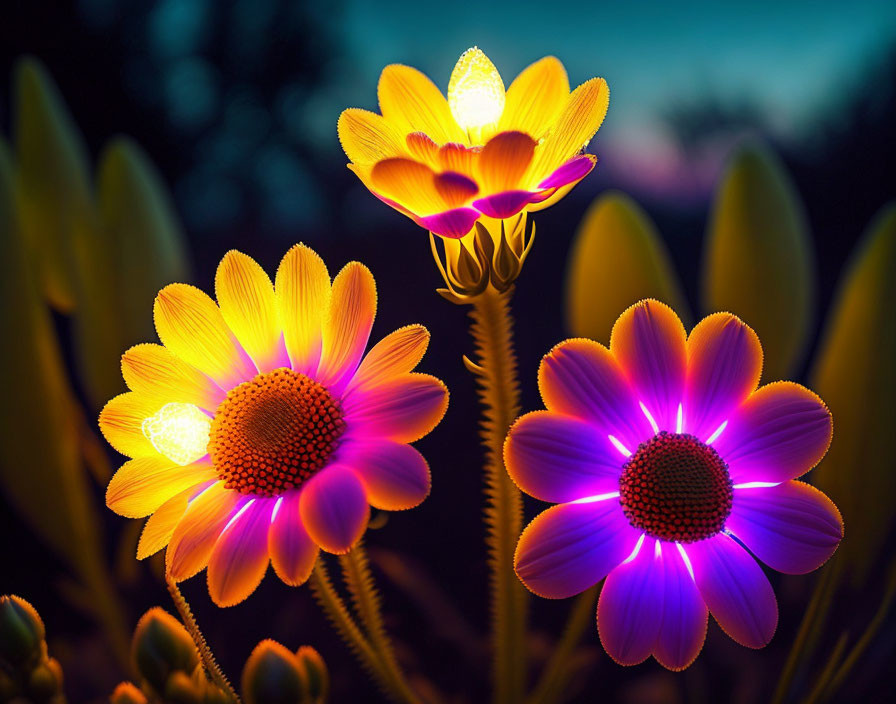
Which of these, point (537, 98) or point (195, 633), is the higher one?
point (537, 98)

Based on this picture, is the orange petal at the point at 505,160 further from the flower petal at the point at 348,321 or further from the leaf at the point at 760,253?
the leaf at the point at 760,253

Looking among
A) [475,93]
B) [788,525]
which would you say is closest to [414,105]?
[475,93]

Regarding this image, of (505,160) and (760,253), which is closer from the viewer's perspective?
(505,160)

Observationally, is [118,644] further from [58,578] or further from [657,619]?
[657,619]

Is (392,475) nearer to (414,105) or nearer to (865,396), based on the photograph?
(414,105)

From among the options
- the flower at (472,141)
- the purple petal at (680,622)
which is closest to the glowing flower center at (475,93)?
the flower at (472,141)

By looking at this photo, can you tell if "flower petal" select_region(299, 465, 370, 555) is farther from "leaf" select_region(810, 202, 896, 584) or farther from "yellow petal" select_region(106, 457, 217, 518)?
"leaf" select_region(810, 202, 896, 584)

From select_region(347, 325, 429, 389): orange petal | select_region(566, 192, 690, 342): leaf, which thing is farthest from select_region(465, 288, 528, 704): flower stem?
select_region(566, 192, 690, 342): leaf
